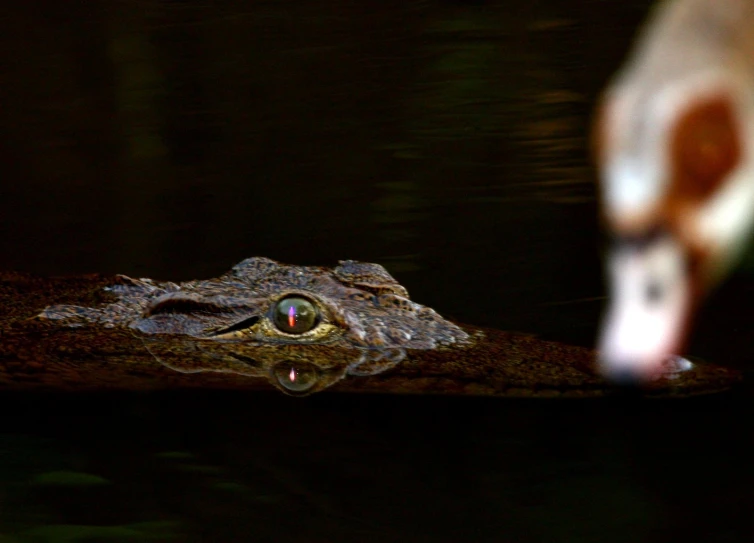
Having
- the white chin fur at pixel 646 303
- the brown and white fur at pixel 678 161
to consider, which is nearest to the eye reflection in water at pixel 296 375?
the white chin fur at pixel 646 303

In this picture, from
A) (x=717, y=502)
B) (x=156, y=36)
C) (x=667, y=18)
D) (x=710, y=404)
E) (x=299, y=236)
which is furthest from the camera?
(x=156, y=36)

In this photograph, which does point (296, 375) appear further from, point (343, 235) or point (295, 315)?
point (343, 235)

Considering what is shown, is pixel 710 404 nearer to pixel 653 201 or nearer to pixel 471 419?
pixel 471 419

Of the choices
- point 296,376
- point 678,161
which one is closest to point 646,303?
point 678,161

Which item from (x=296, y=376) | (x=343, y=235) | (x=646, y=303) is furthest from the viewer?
(x=343, y=235)

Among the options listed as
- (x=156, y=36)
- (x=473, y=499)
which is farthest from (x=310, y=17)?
(x=473, y=499)

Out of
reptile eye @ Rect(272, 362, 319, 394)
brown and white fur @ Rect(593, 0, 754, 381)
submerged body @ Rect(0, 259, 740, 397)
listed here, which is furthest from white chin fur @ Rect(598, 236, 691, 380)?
reptile eye @ Rect(272, 362, 319, 394)

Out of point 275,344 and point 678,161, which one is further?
point 275,344
